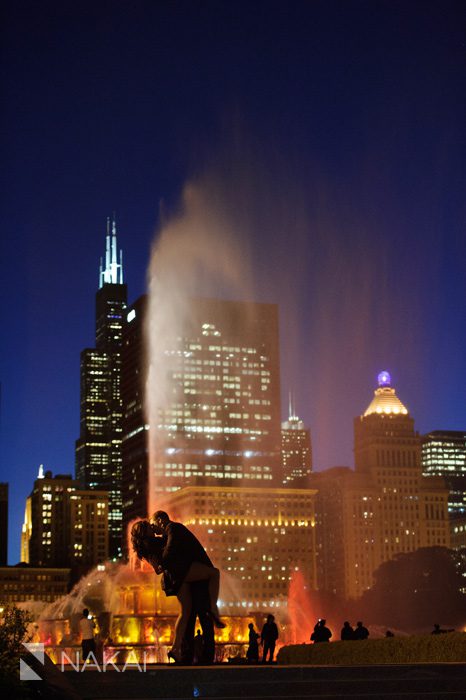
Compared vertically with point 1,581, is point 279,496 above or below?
above

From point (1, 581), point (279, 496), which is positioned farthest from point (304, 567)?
point (1, 581)

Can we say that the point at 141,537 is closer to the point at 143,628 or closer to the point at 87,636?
the point at 87,636

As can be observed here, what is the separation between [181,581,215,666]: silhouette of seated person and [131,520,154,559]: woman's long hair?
141 cm

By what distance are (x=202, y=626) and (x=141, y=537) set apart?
7.97ft

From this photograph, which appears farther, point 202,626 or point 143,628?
point 143,628

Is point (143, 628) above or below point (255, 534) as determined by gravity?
below

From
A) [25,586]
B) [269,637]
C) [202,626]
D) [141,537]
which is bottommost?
[269,637]

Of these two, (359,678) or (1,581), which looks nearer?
(359,678)

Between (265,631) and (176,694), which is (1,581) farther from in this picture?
(176,694)

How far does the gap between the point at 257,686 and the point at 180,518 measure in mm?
165368

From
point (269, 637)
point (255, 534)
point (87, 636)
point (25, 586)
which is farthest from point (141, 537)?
point (25, 586)

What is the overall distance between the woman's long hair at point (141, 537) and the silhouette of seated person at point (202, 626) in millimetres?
1408

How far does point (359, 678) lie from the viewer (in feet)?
68.7

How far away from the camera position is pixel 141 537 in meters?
26.1
